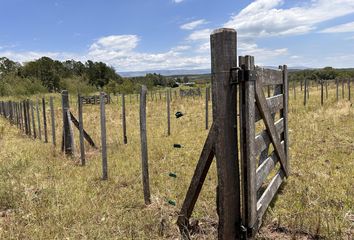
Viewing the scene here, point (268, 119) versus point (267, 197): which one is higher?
point (268, 119)

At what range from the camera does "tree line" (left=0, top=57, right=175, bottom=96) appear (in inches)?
2128

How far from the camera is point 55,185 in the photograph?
5.91m

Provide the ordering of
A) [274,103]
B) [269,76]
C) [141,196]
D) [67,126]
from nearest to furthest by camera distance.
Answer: [269,76], [274,103], [141,196], [67,126]

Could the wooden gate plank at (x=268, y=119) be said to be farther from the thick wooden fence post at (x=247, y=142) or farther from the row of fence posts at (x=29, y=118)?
the row of fence posts at (x=29, y=118)

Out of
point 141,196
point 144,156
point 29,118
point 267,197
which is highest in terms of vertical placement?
point 144,156

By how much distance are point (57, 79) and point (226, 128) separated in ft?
239

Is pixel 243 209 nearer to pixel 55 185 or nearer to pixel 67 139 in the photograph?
pixel 55 185

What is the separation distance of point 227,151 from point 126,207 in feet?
7.61

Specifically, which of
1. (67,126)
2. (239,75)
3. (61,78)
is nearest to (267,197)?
(239,75)

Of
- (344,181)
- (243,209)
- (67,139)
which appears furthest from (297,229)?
(67,139)

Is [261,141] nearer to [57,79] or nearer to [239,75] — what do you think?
[239,75]

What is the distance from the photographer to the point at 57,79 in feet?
233

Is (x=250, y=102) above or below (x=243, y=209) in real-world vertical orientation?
above

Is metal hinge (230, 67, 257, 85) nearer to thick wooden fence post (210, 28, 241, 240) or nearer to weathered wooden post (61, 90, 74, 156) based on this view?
thick wooden fence post (210, 28, 241, 240)
